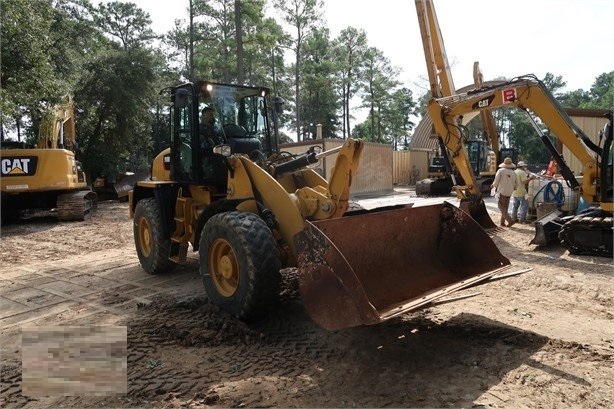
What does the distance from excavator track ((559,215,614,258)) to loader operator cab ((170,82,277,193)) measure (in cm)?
532

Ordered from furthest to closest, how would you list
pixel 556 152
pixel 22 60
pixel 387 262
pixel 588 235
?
pixel 22 60, pixel 556 152, pixel 588 235, pixel 387 262

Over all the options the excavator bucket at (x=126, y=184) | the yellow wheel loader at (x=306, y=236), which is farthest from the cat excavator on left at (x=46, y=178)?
the yellow wheel loader at (x=306, y=236)

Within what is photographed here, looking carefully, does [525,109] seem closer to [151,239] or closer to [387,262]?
[387,262]

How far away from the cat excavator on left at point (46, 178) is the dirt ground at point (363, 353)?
25.2 ft

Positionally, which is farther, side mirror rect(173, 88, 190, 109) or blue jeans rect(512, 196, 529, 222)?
blue jeans rect(512, 196, 529, 222)

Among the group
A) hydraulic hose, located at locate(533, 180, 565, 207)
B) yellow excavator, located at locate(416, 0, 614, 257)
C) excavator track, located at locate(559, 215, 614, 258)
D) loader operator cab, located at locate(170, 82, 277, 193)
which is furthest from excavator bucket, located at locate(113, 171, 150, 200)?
excavator track, located at locate(559, 215, 614, 258)

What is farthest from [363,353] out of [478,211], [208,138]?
[478,211]

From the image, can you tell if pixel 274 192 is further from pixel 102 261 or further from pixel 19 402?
pixel 102 261

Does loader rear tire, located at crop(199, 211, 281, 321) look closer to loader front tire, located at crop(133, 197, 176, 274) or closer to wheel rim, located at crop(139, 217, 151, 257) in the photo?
loader front tire, located at crop(133, 197, 176, 274)

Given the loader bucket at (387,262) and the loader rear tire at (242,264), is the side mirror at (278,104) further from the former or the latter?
the loader bucket at (387,262)

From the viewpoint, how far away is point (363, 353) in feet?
12.4

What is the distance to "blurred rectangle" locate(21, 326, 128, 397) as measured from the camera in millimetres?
3289

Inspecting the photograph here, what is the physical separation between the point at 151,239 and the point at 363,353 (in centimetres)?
401

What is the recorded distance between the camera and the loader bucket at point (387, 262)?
11.3 feet
